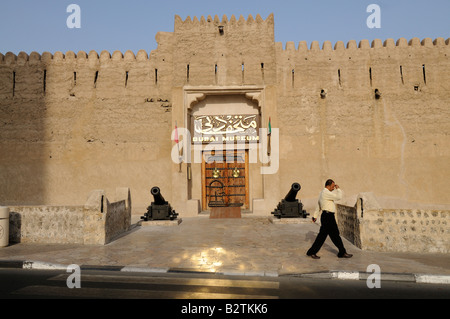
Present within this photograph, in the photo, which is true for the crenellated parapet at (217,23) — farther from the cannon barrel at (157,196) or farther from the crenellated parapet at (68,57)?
the cannon barrel at (157,196)

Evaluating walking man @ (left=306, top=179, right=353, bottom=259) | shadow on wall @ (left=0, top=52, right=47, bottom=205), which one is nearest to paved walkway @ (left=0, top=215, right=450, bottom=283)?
walking man @ (left=306, top=179, right=353, bottom=259)

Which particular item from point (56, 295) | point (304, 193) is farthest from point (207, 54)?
point (56, 295)

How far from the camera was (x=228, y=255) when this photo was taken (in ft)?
18.9

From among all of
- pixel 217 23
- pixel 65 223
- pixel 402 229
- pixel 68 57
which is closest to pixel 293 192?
pixel 402 229

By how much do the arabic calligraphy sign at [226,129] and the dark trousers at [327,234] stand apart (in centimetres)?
708

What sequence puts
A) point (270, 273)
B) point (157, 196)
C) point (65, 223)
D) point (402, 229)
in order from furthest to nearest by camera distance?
point (157, 196)
point (65, 223)
point (402, 229)
point (270, 273)

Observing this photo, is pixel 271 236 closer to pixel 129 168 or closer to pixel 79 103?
pixel 129 168

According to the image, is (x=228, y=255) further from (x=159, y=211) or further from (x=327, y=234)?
(x=159, y=211)

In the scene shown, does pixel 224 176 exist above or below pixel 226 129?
below

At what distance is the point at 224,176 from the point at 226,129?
6.23ft

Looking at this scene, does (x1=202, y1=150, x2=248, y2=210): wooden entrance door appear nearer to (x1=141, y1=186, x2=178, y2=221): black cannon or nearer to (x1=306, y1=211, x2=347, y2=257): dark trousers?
(x1=141, y1=186, x2=178, y2=221): black cannon

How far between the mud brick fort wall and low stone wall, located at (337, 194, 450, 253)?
5523 millimetres

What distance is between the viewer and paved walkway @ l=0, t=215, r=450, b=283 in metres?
4.83

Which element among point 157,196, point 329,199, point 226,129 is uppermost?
point 226,129
